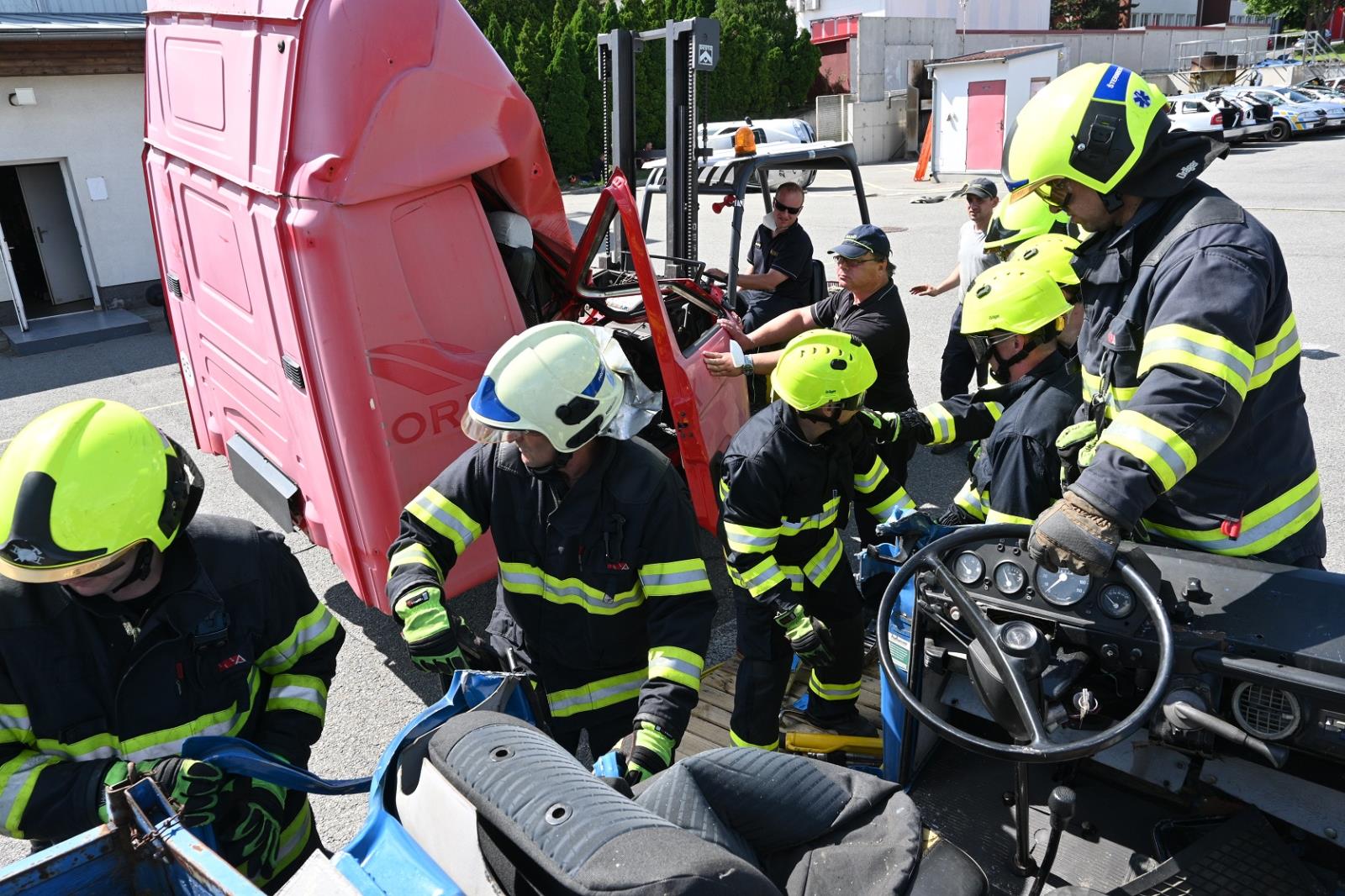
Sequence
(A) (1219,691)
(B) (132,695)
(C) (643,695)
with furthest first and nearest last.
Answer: (C) (643,695), (B) (132,695), (A) (1219,691)

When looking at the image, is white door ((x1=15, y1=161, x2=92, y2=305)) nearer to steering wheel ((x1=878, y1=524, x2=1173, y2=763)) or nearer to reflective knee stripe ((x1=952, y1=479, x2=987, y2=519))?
reflective knee stripe ((x1=952, y1=479, x2=987, y2=519))

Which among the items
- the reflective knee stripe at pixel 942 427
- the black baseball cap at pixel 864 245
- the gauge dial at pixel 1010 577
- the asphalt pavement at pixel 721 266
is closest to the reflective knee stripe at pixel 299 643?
the asphalt pavement at pixel 721 266

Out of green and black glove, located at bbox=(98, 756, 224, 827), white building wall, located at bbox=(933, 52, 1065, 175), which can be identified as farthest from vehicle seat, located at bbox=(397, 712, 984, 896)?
white building wall, located at bbox=(933, 52, 1065, 175)

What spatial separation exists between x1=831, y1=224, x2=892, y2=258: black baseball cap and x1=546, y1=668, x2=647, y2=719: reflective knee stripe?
260 cm

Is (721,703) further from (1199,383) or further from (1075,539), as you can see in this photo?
(1199,383)

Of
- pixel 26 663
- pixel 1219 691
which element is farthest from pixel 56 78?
pixel 1219 691

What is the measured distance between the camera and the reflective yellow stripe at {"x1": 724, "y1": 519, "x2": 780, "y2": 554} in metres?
3.18

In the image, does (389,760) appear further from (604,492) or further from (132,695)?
(604,492)

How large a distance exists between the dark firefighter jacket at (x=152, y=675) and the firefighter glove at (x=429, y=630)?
24 centimetres

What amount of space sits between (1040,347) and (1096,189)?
83cm

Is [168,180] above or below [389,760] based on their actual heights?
above

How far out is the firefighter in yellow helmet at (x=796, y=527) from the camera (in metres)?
3.12

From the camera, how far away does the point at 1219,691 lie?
70.9 inches

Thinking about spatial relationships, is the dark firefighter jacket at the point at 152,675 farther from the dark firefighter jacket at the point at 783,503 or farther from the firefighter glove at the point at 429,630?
the dark firefighter jacket at the point at 783,503
